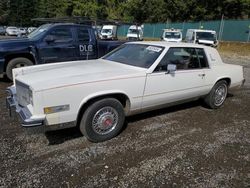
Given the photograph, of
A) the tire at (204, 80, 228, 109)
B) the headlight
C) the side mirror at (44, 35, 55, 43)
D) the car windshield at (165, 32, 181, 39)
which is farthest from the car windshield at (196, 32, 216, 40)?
the headlight

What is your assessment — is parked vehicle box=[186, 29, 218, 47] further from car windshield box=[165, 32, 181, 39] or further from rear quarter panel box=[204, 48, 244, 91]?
rear quarter panel box=[204, 48, 244, 91]

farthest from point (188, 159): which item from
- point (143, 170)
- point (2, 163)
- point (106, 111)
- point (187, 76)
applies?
point (2, 163)

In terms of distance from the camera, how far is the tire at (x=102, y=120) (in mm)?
3973

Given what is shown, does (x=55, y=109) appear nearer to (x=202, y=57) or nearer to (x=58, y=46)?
(x=202, y=57)

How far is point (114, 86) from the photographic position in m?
4.07

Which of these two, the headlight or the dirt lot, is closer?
the dirt lot

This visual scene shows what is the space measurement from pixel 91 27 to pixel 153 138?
558 centimetres

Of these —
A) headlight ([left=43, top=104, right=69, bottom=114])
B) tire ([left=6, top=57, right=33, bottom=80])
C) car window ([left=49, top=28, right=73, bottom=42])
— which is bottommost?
tire ([left=6, top=57, right=33, bottom=80])

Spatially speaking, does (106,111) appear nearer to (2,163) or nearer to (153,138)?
(153,138)

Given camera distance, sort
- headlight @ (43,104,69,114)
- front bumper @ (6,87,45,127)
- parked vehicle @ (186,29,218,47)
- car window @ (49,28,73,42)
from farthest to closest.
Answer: parked vehicle @ (186,29,218,47) < car window @ (49,28,73,42) < headlight @ (43,104,69,114) < front bumper @ (6,87,45,127)

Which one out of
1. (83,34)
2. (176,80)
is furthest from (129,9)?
(176,80)

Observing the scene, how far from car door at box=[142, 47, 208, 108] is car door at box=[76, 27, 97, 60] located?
166 inches

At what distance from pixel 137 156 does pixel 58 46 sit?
5.46 meters

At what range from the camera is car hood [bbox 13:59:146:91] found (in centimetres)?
367
